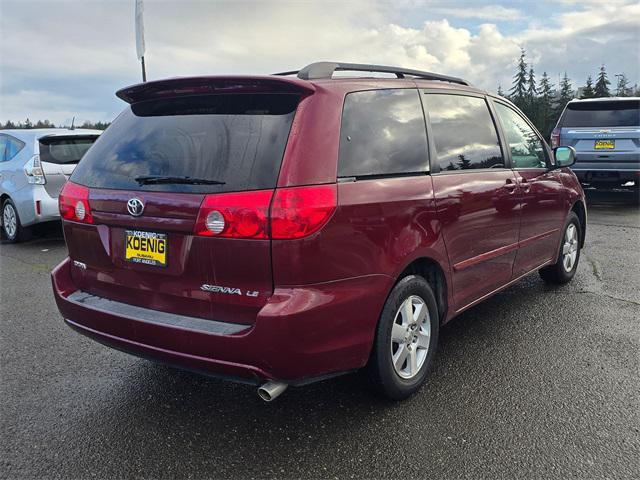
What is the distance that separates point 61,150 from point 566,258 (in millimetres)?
6605

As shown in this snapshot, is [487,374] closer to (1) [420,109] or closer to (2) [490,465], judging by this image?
(2) [490,465]

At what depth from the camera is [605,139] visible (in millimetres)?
9898

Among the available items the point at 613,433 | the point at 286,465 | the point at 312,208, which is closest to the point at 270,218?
the point at 312,208

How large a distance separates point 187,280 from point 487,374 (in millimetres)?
1927

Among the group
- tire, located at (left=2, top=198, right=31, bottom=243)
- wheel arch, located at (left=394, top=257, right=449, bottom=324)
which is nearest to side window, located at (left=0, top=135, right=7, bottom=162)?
tire, located at (left=2, top=198, right=31, bottom=243)

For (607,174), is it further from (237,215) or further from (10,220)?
(10,220)

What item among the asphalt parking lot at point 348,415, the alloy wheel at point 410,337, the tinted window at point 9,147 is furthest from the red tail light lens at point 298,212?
the tinted window at point 9,147

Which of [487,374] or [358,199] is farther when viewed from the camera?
[487,374]

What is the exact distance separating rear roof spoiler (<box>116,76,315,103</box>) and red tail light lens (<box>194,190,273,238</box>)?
542 mm

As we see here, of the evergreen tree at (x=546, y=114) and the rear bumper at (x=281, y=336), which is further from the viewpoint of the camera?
the evergreen tree at (x=546, y=114)

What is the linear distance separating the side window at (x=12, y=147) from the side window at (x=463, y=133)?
652 cm

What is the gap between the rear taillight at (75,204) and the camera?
2.94 metres

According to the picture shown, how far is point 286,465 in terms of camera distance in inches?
97.7

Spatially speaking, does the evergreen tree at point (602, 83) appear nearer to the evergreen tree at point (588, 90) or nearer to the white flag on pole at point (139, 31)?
the evergreen tree at point (588, 90)
